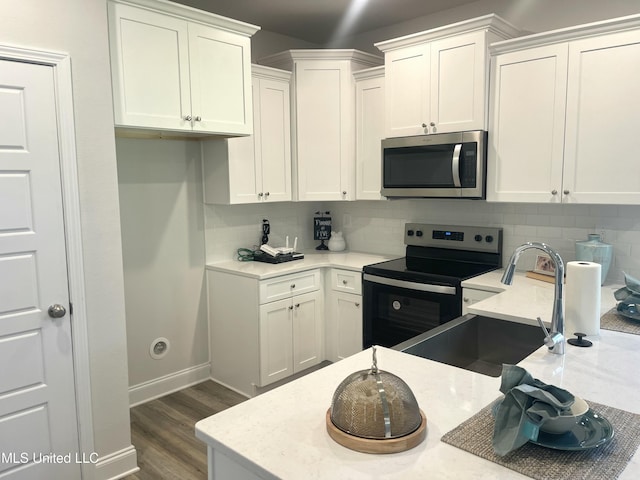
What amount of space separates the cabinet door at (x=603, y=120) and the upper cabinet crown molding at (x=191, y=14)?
1.96 m

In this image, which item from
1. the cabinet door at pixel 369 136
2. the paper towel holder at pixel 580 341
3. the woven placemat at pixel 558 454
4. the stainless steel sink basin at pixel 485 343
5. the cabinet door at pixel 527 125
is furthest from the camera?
the cabinet door at pixel 369 136

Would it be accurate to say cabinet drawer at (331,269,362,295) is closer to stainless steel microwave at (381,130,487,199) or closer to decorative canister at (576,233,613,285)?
stainless steel microwave at (381,130,487,199)

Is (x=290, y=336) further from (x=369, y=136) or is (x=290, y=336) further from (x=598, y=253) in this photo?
(x=598, y=253)

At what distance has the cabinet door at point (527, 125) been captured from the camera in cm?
284

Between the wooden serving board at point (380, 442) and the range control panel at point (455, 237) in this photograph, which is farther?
the range control panel at point (455, 237)

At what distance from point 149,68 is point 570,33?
234 centimetres

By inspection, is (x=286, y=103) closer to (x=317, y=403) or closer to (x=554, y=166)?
(x=554, y=166)

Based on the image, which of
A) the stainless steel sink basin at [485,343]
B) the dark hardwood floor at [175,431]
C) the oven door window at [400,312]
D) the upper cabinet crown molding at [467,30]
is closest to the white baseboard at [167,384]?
the dark hardwood floor at [175,431]

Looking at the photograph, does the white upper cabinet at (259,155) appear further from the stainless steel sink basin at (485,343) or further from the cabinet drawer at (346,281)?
the stainless steel sink basin at (485,343)

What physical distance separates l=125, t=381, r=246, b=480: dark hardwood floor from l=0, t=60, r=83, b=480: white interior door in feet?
1.74

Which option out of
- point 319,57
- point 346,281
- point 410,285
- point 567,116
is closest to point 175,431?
point 346,281

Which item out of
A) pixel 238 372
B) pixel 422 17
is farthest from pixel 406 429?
pixel 422 17

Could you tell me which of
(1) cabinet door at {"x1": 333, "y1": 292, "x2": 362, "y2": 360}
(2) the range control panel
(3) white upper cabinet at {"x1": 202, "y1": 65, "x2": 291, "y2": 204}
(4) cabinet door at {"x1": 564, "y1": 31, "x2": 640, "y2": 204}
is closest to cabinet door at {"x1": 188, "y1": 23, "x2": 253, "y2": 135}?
(3) white upper cabinet at {"x1": 202, "y1": 65, "x2": 291, "y2": 204}

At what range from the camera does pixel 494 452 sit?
3.59 feet
